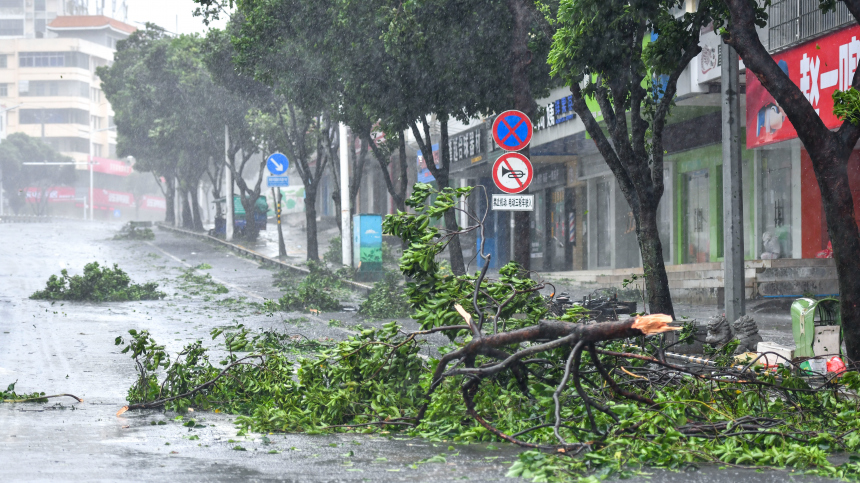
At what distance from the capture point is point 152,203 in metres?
100

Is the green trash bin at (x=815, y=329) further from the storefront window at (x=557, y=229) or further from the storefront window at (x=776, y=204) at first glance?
the storefront window at (x=557, y=229)

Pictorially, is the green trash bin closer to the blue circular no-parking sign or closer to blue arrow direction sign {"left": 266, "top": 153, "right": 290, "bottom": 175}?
the blue circular no-parking sign

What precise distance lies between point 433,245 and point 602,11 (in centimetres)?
479

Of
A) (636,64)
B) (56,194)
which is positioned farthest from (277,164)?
(56,194)

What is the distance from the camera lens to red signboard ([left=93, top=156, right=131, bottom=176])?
3558 inches

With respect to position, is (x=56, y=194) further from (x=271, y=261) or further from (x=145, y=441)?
(x=145, y=441)

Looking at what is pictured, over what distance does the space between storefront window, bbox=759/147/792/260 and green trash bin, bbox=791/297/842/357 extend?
10277mm

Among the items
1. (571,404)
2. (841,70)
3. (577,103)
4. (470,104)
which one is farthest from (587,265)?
(571,404)

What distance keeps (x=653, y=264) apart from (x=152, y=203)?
315ft

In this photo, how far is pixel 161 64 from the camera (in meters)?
43.0

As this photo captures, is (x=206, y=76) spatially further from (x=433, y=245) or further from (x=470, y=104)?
(x=433, y=245)

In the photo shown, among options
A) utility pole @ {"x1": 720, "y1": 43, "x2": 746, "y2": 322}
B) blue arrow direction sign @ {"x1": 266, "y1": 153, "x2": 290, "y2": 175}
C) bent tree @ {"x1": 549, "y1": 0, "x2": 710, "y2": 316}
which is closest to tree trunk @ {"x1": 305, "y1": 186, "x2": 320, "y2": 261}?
blue arrow direction sign @ {"x1": 266, "y1": 153, "x2": 290, "y2": 175}

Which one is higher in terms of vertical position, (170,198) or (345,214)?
(170,198)

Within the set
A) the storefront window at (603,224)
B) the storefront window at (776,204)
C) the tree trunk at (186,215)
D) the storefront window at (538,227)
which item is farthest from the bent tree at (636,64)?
the tree trunk at (186,215)
